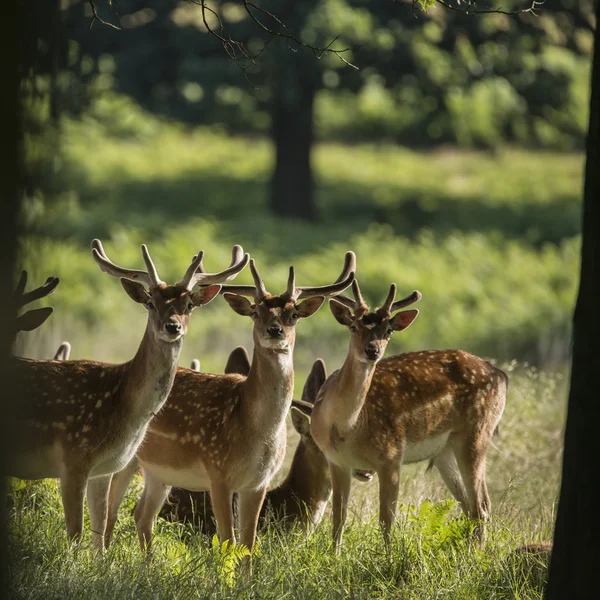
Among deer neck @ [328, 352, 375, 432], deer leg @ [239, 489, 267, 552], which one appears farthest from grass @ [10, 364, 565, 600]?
deer neck @ [328, 352, 375, 432]

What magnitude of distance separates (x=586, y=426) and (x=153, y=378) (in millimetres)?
2572

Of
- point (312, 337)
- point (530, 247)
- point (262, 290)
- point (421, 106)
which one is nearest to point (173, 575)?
point (262, 290)

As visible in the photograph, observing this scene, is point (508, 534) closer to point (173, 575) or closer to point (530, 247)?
point (173, 575)

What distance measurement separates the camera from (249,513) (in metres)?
7.02

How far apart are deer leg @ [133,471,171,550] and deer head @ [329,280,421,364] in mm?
1404

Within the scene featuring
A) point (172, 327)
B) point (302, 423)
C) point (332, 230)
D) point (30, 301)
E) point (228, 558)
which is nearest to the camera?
point (228, 558)

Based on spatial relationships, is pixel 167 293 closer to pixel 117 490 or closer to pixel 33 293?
pixel 33 293

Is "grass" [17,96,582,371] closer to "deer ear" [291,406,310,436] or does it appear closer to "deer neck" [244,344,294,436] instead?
"deer ear" [291,406,310,436]

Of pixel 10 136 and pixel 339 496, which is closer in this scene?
pixel 10 136

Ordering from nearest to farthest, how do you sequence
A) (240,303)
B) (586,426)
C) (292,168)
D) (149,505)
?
(586,426)
(240,303)
(149,505)
(292,168)

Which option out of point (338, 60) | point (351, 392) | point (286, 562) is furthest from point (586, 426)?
point (338, 60)

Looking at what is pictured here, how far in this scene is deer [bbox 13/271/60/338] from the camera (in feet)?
22.2

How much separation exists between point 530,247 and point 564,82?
13.0 feet

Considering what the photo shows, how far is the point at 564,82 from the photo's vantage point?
23.7 m
